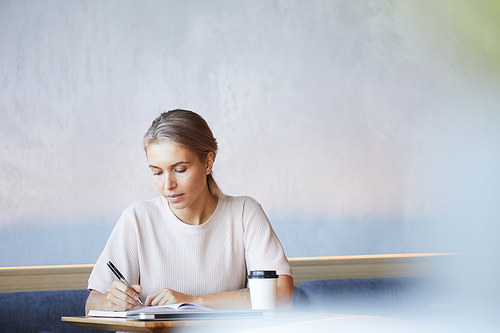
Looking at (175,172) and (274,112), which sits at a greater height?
(274,112)

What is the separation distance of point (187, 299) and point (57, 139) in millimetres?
1228

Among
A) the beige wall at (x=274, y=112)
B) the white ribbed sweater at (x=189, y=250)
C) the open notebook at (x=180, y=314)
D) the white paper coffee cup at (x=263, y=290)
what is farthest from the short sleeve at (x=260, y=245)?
the beige wall at (x=274, y=112)

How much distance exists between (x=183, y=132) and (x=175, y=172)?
0.11 meters

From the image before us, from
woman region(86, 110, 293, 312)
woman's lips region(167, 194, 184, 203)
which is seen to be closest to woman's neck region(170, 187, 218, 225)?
woman region(86, 110, 293, 312)

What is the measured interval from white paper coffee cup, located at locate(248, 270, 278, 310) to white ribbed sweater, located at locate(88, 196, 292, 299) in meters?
0.34

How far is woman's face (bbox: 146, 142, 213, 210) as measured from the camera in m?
1.29

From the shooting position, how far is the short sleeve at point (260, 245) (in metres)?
1.35

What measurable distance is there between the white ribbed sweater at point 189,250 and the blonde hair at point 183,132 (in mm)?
206

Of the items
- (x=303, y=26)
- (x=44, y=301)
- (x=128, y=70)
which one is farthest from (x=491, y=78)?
(x=44, y=301)

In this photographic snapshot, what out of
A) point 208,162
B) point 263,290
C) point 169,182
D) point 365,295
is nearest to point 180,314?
point 263,290

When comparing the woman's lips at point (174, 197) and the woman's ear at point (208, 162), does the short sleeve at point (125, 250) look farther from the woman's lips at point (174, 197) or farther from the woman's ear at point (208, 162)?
the woman's ear at point (208, 162)

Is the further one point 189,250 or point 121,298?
point 189,250

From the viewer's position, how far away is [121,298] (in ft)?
3.45

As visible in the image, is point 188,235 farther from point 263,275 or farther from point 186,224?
point 263,275
